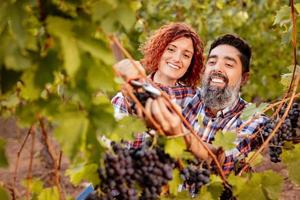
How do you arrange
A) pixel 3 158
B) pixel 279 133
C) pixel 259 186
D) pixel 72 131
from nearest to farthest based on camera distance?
pixel 72 131 → pixel 3 158 → pixel 259 186 → pixel 279 133

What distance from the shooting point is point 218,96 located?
2660 millimetres

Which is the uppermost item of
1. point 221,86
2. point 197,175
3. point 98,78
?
point 98,78

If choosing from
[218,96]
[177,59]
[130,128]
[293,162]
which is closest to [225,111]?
[218,96]

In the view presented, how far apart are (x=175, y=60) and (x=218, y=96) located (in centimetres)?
28

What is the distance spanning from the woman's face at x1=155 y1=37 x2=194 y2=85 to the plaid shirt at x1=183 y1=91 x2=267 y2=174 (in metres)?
0.16

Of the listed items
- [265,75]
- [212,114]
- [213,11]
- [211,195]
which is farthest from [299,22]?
[265,75]

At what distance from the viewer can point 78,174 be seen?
1.53 m

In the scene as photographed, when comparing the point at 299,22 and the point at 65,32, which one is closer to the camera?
the point at 65,32

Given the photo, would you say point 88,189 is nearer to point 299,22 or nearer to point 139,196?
point 139,196

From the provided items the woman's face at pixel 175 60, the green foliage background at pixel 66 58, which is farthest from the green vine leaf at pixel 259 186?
the woman's face at pixel 175 60

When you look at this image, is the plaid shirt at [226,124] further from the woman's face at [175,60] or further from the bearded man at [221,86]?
the woman's face at [175,60]

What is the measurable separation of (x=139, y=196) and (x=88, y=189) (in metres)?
0.91

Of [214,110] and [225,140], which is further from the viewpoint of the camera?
[214,110]

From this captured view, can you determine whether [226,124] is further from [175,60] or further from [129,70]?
[129,70]
